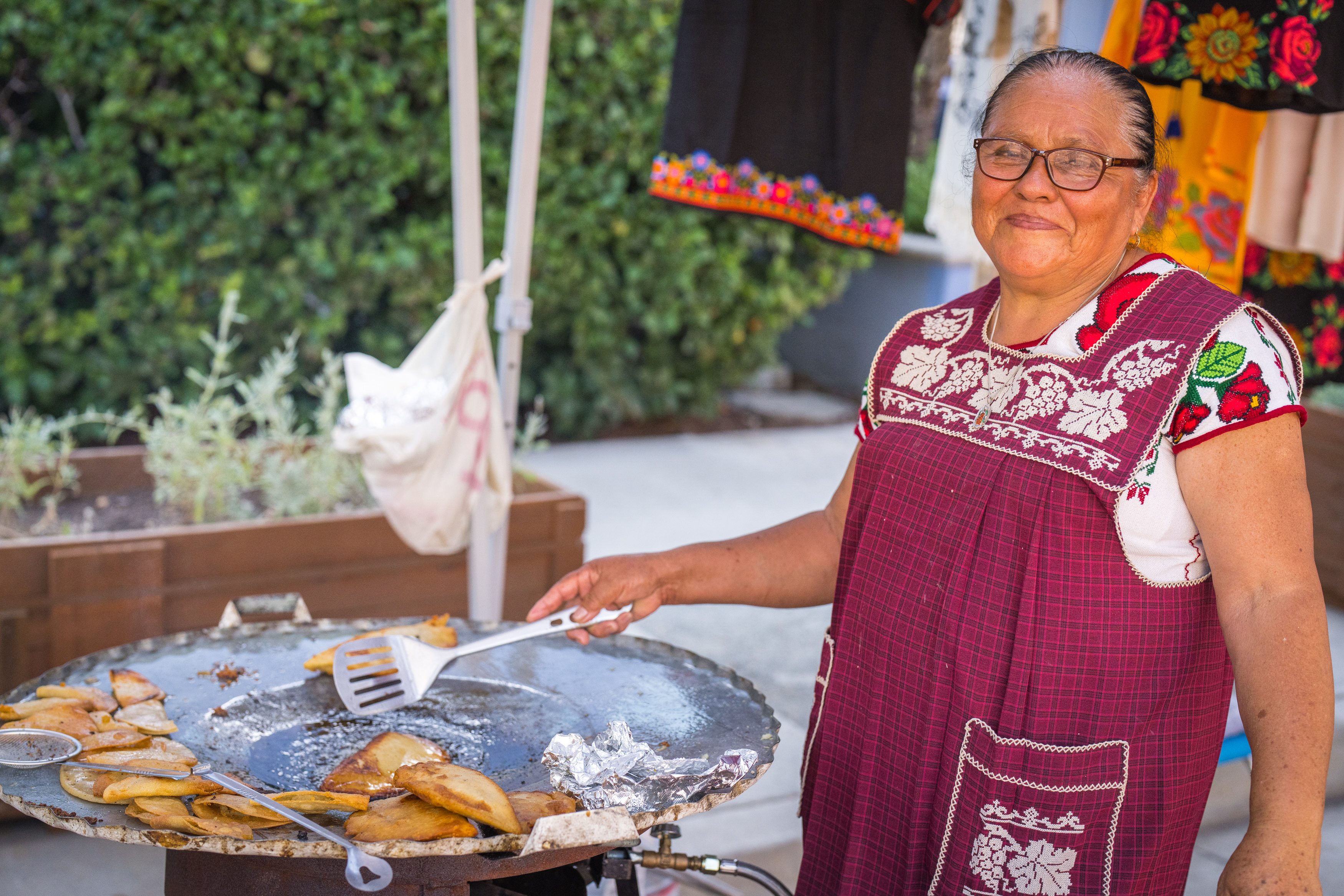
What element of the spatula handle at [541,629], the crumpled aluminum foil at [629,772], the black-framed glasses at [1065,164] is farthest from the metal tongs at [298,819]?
the black-framed glasses at [1065,164]

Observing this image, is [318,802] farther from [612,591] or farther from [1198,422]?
[1198,422]

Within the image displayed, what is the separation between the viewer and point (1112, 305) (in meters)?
1.51

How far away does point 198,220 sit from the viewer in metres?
4.80

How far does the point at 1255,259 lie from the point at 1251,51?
6.24ft

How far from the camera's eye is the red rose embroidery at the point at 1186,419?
1362 mm

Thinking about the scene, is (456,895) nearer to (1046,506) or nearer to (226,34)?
(1046,506)

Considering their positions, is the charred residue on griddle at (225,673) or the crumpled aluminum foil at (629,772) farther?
the charred residue on griddle at (225,673)

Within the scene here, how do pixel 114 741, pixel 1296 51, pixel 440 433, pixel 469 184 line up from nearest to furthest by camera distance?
pixel 114 741 → pixel 1296 51 → pixel 469 184 → pixel 440 433

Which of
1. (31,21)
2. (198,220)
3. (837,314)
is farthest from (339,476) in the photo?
(837,314)

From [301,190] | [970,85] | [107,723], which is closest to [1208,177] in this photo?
[970,85]

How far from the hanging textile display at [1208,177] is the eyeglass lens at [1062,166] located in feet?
4.53

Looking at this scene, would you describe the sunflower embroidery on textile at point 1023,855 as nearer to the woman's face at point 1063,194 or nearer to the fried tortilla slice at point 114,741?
the woman's face at point 1063,194

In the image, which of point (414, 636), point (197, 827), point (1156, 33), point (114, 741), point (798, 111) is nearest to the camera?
point (197, 827)

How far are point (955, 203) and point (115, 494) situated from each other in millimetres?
2570
